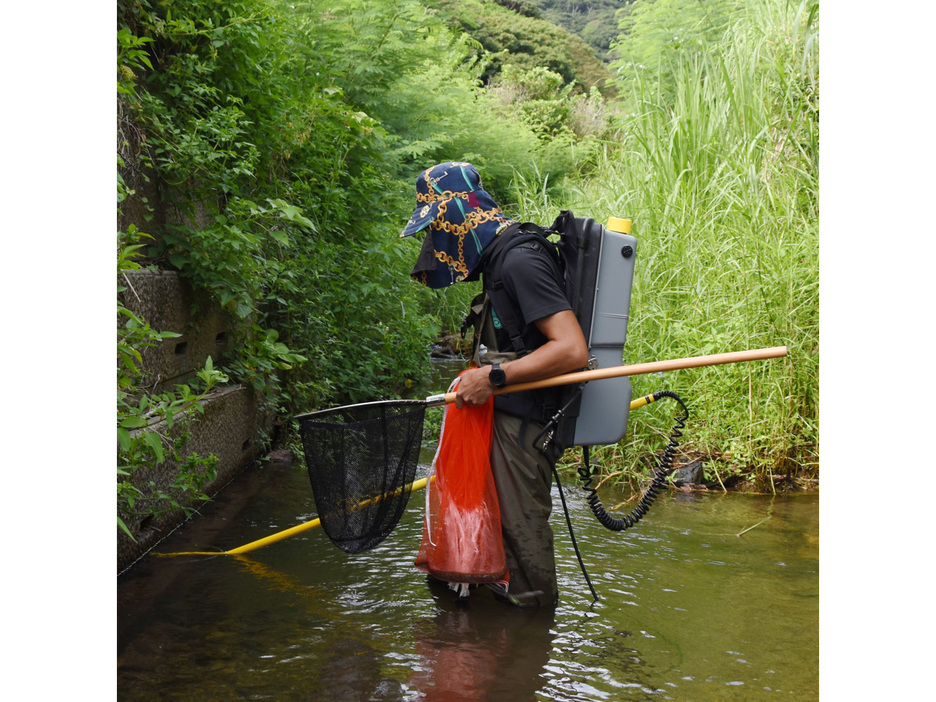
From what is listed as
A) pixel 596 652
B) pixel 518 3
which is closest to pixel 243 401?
pixel 596 652

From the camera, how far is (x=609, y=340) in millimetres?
3266

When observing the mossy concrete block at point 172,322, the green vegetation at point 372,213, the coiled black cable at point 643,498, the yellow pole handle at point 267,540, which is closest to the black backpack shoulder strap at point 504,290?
the coiled black cable at point 643,498

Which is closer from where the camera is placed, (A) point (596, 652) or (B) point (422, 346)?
(A) point (596, 652)

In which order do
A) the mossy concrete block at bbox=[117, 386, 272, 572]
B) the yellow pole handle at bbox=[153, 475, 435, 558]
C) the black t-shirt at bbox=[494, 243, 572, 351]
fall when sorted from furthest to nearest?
the mossy concrete block at bbox=[117, 386, 272, 572], the yellow pole handle at bbox=[153, 475, 435, 558], the black t-shirt at bbox=[494, 243, 572, 351]

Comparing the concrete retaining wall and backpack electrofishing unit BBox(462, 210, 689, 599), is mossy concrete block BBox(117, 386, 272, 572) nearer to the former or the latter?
the concrete retaining wall

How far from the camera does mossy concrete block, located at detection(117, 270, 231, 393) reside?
4.00m

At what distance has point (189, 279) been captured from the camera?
185 inches

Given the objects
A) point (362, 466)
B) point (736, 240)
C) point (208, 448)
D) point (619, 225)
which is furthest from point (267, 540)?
point (736, 240)

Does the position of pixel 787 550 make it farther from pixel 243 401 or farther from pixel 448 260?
pixel 243 401

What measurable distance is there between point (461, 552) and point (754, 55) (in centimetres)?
520

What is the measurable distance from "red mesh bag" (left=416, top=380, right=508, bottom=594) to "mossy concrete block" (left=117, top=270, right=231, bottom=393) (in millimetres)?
1618

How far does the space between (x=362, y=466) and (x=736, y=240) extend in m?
3.67

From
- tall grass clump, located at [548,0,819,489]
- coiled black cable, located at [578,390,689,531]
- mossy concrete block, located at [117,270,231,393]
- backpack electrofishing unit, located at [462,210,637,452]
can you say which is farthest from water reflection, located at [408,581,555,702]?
tall grass clump, located at [548,0,819,489]

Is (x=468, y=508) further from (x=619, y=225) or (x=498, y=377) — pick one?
(x=619, y=225)
